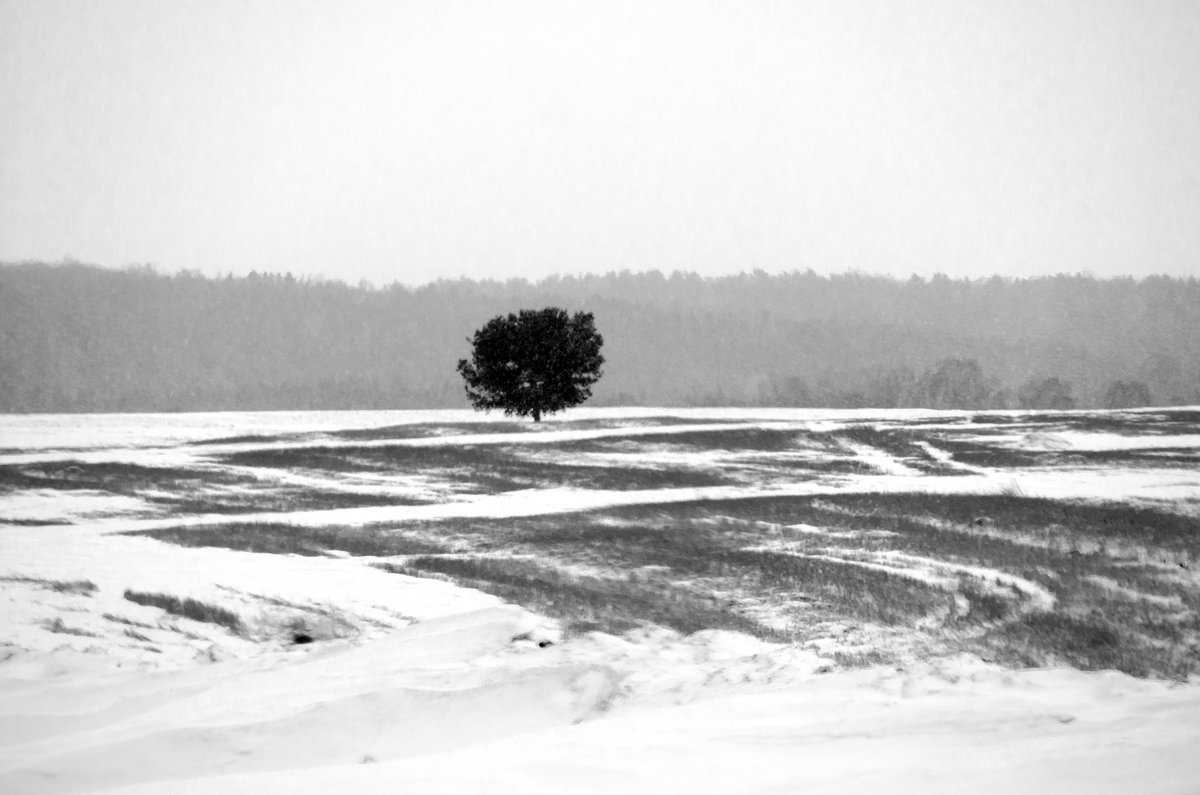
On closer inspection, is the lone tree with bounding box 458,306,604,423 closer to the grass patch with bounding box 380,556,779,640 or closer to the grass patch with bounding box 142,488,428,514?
the grass patch with bounding box 142,488,428,514

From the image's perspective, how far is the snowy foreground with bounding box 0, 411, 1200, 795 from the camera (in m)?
6.28

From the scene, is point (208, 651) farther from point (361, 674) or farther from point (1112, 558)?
point (1112, 558)

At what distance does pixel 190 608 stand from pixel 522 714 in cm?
805

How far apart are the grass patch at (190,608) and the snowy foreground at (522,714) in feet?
0.81

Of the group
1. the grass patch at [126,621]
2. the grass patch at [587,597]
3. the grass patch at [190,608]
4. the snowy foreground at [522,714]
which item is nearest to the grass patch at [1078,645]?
the snowy foreground at [522,714]

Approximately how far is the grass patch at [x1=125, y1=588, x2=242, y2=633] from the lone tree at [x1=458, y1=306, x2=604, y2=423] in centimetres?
4665

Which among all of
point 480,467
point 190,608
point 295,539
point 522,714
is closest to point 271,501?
point 295,539

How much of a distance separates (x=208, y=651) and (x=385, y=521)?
14061 mm

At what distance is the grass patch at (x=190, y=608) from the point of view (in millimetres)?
14070

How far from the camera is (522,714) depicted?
8102 millimetres

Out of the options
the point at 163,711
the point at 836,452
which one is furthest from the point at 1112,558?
the point at 836,452

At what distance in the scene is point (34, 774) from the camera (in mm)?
6891

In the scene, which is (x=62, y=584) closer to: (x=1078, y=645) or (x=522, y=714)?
(x=522, y=714)

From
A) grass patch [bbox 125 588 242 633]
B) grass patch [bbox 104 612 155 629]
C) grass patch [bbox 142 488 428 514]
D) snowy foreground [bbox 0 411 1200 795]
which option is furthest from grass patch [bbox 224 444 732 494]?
snowy foreground [bbox 0 411 1200 795]
